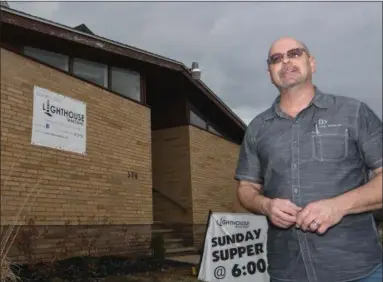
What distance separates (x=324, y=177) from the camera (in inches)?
66.7

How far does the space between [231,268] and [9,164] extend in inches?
174

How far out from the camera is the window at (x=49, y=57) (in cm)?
1001

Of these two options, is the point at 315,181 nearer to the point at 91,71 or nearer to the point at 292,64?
the point at 292,64

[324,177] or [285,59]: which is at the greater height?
[285,59]

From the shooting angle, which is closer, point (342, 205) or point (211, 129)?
point (342, 205)

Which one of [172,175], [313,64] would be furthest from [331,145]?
[172,175]

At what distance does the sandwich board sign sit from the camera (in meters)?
8.28

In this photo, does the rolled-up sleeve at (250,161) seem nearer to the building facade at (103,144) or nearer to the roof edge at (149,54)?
the roof edge at (149,54)

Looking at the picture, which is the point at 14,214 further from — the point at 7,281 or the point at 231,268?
the point at 231,268

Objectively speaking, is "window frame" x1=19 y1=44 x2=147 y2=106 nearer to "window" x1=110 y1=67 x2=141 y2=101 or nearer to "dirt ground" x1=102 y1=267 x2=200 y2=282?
"window" x1=110 y1=67 x2=141 y2=101

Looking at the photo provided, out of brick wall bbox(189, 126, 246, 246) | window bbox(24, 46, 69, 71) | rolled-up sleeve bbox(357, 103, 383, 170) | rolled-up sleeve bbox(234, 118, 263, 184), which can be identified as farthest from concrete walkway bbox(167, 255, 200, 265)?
rolled-up sleeve bbox(357, 103, 383, 170)

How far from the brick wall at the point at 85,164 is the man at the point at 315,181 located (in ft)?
20.7

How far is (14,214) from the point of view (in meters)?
8.52

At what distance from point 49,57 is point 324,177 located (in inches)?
382
